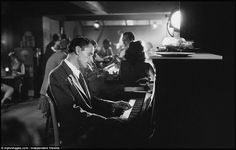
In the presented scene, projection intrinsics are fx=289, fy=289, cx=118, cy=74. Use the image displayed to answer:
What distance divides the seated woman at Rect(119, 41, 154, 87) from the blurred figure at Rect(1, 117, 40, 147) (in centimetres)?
329

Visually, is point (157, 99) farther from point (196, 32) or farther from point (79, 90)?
point (196, 32)

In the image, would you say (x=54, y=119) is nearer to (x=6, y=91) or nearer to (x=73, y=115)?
(x=73, y=115)

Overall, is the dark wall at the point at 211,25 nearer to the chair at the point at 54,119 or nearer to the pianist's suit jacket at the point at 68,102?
the pianist's suit jacket at the point at 68,102

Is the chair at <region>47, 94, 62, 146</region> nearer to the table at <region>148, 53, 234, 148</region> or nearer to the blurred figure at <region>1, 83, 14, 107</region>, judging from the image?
the table at <region>148, 53, 234, 148</region>

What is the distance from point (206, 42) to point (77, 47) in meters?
1.29

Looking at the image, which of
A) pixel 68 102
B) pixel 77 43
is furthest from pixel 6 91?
pixel 68 102

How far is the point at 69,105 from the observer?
103 inches

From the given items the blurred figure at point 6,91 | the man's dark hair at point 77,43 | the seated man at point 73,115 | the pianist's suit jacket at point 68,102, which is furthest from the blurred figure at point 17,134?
the blurred figure at point 6,91

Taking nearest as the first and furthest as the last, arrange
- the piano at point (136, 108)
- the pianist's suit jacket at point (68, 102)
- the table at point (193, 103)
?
the table at point (193, 103) < the pianist's suit jacket at point (68, 102) < the piano at point (136, 108)

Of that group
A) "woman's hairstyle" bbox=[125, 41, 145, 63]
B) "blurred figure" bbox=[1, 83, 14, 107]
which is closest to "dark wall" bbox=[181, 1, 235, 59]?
"woman's hairstyle" bbox=[125, 41, 145, 63]

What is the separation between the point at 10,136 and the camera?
1.27m

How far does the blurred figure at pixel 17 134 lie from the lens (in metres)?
1.27

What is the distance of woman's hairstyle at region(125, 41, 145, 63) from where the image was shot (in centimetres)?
447

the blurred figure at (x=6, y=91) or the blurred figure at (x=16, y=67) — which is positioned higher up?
the blurred figure at (x=16, y=67)
